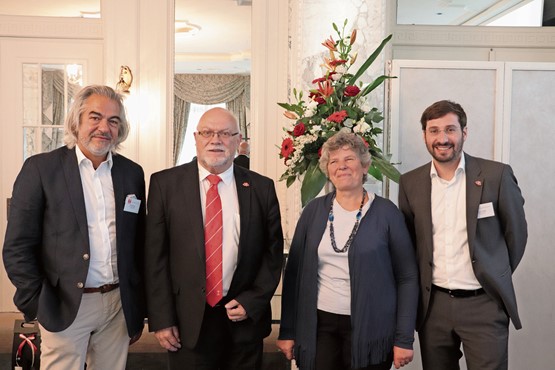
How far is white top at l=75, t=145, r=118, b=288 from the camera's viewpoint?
256 centimetres

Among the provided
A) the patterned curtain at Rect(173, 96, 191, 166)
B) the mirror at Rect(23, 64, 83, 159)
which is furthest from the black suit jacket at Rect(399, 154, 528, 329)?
the mirror at Rect(23, 64, 83, 159)

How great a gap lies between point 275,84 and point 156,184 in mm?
2582

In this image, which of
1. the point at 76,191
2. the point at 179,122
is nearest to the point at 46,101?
the point at 179,122

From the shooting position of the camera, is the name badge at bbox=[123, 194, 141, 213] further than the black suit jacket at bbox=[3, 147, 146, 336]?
Yes

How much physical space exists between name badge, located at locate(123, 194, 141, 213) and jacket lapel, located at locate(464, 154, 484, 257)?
147 centimetres

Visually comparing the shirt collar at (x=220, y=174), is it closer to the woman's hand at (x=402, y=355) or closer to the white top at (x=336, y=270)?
the white top at (x=336, y=270)

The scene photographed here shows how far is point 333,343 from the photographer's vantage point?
267 centimetres

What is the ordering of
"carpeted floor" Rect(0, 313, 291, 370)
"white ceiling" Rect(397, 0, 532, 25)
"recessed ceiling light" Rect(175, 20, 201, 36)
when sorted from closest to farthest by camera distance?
1. "carpeted floor" Rect(0, 313, 291, 370)
2. "recessed ceiling light" Rect(175, 20, 201, 36)
3. "white ceiling" Rect(397, 0, 532, 25)

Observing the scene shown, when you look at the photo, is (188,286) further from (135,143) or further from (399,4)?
(399,4)

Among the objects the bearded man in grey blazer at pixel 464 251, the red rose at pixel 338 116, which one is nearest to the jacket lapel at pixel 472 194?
the bearded man in grey blazer at pixel 464 251

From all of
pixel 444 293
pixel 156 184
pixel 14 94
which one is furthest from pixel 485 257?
pixel 14 94

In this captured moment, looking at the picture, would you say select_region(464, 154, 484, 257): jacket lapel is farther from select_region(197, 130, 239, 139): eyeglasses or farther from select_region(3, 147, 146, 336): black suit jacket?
select_region(3, 147, 146, 336): black suit jacket

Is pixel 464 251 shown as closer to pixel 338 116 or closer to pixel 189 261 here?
pixel 338 116

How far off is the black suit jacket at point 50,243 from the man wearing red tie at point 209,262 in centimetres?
18
